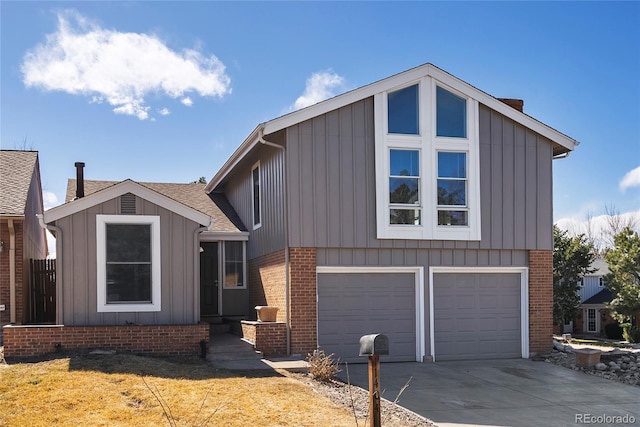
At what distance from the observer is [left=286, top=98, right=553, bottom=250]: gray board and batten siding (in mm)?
13391

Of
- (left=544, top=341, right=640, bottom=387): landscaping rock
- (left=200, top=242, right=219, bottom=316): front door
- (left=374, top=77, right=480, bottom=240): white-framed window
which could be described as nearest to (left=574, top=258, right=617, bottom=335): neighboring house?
(left=544, top=341, right=640, bottom=387): landscaping rock

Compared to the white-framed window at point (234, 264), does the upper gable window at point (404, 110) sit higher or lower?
higher

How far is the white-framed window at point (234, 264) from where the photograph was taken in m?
17.2

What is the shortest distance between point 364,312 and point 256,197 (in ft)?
15.1

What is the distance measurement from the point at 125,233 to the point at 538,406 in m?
8.47

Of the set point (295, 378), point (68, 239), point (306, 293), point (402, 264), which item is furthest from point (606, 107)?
point (68, 239)

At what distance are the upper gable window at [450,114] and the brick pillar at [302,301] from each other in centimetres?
422

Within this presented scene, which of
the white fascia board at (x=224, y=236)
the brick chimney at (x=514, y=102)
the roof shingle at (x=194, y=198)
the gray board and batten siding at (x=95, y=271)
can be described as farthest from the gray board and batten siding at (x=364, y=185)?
the roof shingle at (x=194, y=198)

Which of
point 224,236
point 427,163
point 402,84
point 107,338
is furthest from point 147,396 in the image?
point 402,84

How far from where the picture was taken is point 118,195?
12789 mm

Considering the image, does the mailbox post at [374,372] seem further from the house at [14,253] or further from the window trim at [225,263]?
the window trim at [225,263]

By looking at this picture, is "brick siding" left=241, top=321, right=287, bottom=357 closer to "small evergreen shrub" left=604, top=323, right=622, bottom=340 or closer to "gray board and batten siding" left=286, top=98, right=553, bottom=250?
"gray board and batten siding" left=286, top=98, right=553, bottom=250

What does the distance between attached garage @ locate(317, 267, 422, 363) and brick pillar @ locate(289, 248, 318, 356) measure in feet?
0.83

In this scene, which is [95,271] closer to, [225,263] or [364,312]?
[225,263]
